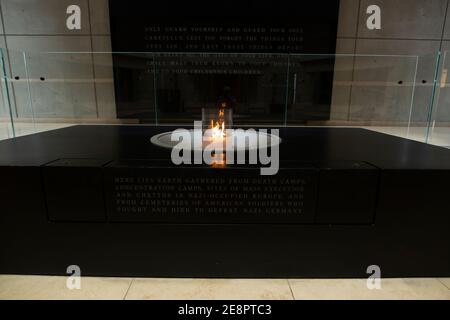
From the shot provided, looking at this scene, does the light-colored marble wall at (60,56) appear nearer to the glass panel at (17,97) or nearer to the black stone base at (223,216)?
the glass panel at (17,97)

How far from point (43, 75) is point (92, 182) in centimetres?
327

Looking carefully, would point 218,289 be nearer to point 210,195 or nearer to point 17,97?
point 210,195

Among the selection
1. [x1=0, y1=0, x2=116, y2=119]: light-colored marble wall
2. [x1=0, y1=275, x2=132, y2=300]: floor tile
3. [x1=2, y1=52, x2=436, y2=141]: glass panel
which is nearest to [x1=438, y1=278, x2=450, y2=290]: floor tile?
[x1=0, y1=275, x2=132, y2=300]: floor tile

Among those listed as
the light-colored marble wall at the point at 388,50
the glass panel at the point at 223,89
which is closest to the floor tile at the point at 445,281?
the glass panel at the point at 223,89

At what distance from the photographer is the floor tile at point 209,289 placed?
2.28 feet

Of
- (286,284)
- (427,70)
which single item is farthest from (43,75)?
(427,70)

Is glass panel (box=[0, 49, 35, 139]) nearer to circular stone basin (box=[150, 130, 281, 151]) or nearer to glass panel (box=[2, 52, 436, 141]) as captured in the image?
glass panel (box=[2, 52, 436, 141])

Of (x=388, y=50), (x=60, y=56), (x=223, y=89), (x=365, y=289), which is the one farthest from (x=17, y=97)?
(x=388, y=50)

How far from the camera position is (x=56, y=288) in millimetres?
719

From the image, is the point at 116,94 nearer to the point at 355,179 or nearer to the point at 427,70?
the point at 355,179

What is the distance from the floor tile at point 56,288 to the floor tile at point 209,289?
41mm

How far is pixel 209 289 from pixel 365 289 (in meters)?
0.40

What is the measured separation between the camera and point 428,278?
764mm

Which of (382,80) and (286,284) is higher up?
(382,80)
